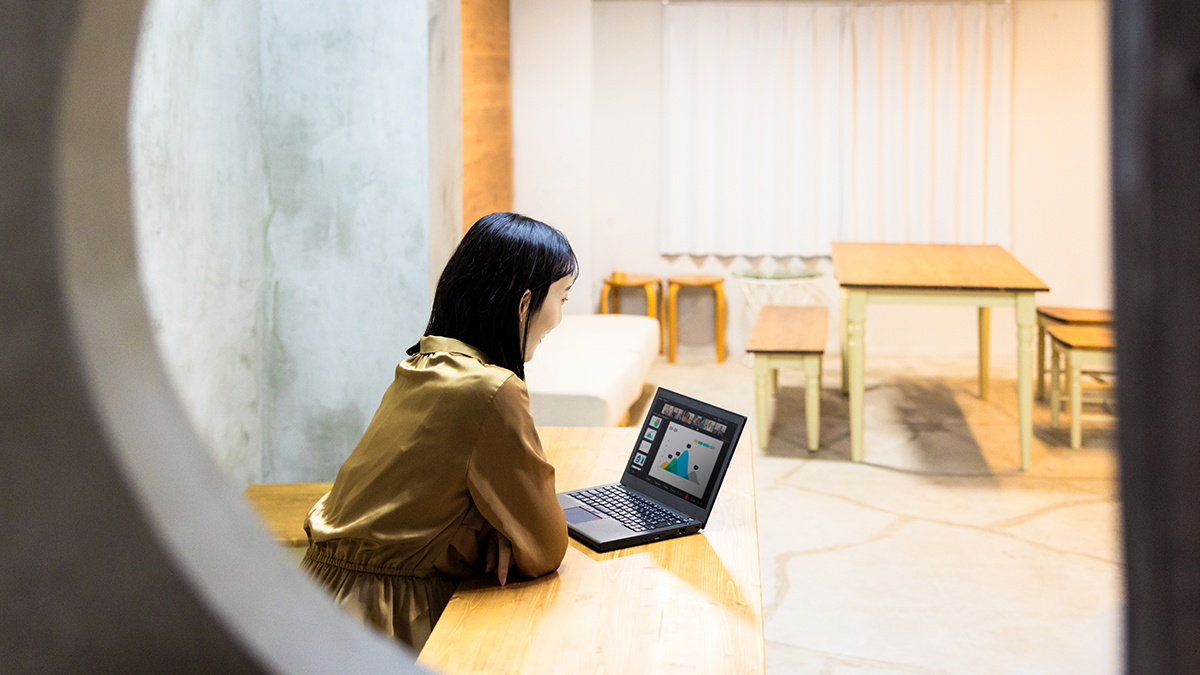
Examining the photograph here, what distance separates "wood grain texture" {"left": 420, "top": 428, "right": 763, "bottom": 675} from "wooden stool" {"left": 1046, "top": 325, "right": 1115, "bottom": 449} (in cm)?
305

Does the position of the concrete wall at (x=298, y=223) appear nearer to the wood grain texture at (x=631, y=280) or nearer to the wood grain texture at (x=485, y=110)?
the wood grain texture at (x=485, y=110)

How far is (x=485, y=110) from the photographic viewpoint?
5.72m

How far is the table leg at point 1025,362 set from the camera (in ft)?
12.9

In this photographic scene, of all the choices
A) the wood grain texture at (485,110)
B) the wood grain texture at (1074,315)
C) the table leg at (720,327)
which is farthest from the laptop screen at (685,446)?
the table leg at (720,327)

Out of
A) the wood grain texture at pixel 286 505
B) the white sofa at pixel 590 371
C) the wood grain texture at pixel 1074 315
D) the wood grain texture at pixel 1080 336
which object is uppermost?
the wood grain texture at pixel 1074 315

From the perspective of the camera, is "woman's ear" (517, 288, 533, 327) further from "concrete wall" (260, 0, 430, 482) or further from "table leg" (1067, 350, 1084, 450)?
"table leg" (1067, 350, 1084, 450)

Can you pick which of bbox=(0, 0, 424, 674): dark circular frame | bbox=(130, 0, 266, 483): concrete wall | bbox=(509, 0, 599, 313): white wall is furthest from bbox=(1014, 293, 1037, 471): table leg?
bbox=(0, 0, 424, 674): dark circular frame

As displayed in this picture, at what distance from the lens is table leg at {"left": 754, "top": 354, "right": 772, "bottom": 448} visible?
14.2 ft

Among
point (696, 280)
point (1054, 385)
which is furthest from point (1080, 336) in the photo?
point (696, 280)

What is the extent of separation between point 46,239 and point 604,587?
108 cm

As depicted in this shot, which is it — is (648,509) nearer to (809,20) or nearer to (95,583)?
(95,583)

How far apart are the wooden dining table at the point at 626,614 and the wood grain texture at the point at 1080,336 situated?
3053mm

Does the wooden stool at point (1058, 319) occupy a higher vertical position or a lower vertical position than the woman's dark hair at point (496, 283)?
lower

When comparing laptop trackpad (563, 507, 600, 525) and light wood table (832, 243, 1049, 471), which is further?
light wood table (832, 243, 1049, 471)
